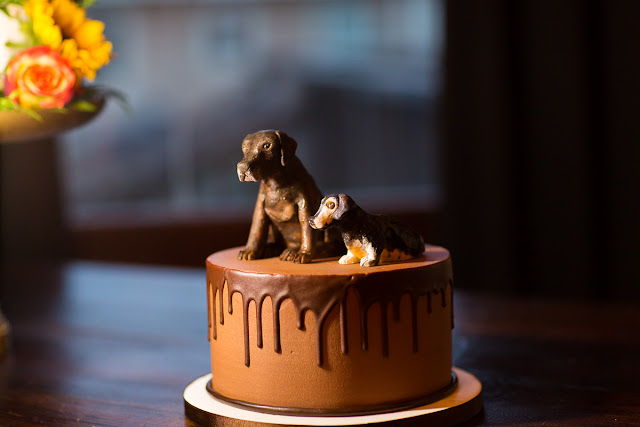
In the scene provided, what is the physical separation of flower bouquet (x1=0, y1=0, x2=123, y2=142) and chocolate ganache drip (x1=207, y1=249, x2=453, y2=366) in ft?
1.70

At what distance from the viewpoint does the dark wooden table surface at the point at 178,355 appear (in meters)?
1.11

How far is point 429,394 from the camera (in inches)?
40.0

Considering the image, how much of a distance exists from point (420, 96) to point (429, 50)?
0.73ft

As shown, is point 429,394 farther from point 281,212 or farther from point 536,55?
point 536,55

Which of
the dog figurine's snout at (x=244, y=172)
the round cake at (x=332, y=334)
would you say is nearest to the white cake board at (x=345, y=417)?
the round cake at (x=332, y=334)

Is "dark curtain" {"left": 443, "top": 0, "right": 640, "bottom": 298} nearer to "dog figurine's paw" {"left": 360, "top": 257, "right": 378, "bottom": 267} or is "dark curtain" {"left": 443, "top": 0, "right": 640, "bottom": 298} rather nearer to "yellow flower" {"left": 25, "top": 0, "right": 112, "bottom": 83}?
"yellow flower" {"left": 25, "top": 0, "right": 112, "bottom": 83}

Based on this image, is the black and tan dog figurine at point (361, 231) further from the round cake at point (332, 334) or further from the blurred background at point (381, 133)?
the blurred background at point (381, 133)

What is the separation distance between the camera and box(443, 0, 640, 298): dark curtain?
2.83 meters

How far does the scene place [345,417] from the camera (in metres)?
0.96

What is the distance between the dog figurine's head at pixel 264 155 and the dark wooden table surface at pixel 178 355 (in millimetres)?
342

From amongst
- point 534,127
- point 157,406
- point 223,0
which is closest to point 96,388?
point 157,406

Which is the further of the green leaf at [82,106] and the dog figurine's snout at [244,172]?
the green leaf at [82,106]

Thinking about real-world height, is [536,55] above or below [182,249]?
above

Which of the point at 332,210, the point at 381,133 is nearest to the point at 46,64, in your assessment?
the point at 332,210
